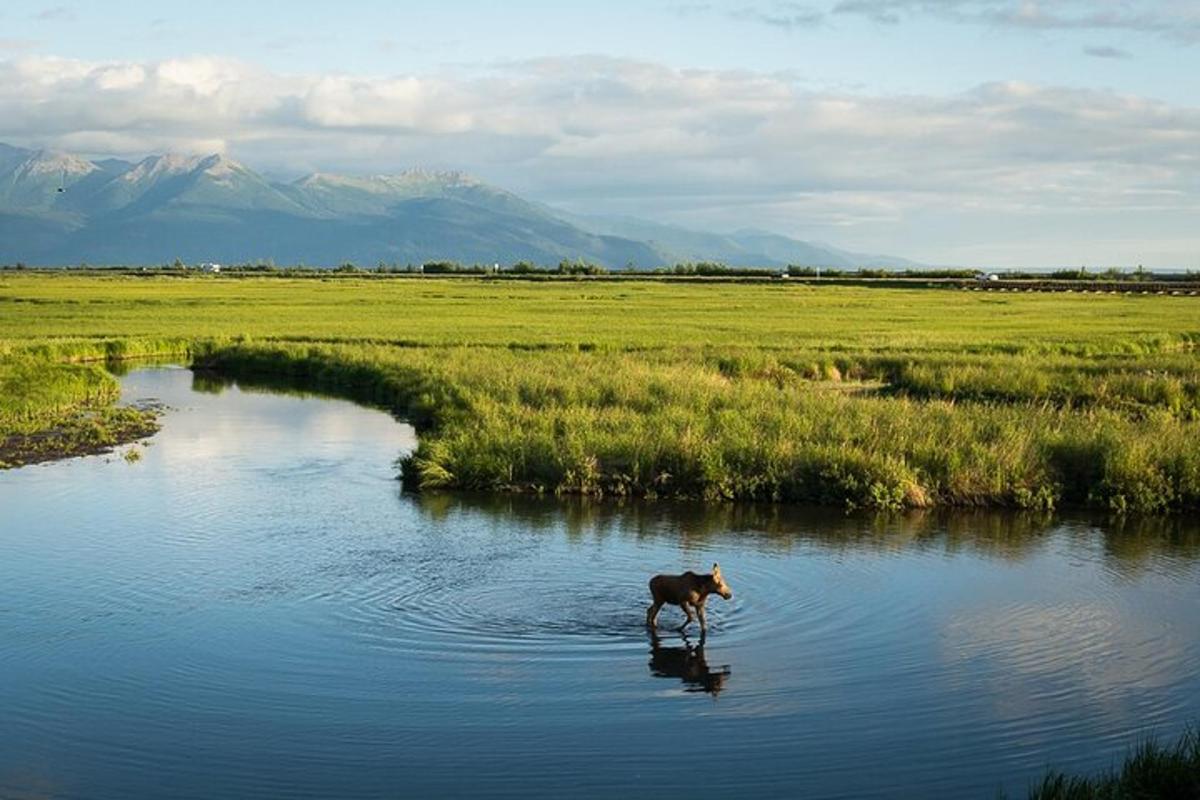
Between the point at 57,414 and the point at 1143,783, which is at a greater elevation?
the point at 57,414

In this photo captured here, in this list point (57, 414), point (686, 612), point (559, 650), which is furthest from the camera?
point (57, 414)

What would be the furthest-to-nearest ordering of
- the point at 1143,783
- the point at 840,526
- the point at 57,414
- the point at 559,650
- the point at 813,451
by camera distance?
the point at 57,414, the point at 813,451, the point at 840,526, the point at 559,650, the point at 1143,783

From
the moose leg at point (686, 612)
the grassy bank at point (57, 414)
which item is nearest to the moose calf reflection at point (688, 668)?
the moose leg at point (686, 612)

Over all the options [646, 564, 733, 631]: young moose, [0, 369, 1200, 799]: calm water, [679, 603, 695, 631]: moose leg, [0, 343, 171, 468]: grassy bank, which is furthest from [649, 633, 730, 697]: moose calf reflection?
[0, 343, 171, 468]: grassy bank

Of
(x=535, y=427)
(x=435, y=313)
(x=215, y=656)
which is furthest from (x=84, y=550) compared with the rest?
(x=435, y=313)

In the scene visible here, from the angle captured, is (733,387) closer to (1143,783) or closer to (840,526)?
(840,526)

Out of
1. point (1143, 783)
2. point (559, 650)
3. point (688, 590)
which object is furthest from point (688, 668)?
point (1143, 783)

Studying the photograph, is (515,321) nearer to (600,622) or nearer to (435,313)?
(435,313)

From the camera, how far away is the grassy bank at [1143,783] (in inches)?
452

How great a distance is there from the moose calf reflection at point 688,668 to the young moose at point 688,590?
0.45 meters

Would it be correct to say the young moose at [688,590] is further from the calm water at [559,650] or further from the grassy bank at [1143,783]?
the grassy bank at [1143,783]

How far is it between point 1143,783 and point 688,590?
6.40m

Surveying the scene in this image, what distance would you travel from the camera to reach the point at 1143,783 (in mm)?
11789

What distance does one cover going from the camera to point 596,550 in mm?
22422
